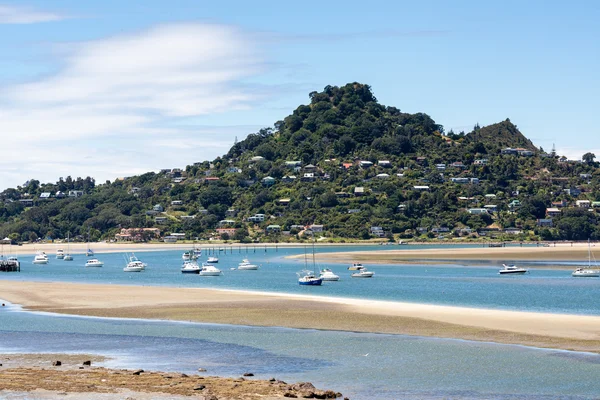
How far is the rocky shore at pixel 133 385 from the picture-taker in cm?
3011

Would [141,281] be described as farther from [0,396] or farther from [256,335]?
[0,396]

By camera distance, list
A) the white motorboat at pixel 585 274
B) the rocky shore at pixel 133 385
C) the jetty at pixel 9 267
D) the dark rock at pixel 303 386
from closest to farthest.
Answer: the rocky shore at pixel 133 385
the dark rock at pixel 303 386
the white motorboat at pixel 585 274
the jetty at pixel 9 267

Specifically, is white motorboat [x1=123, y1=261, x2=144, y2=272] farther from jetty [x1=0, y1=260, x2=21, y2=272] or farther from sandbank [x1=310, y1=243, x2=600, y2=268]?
sandbank [x1=310, y1=243, x2=600, y2=268]

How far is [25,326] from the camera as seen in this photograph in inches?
2008

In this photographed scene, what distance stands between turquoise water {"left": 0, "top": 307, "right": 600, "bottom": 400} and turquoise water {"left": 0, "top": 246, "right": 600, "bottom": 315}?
19421 mm

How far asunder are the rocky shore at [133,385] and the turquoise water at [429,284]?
102ft

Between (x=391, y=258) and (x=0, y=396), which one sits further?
(x=391, y=258)

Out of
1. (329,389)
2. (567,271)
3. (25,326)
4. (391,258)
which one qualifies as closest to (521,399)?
(329,389)

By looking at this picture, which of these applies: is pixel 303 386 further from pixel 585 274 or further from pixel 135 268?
pixel 135 268

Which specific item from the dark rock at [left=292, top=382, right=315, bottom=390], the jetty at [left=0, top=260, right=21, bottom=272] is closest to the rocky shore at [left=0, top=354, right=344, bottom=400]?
the dark rock at [left=292, top=382, right=315, bottom=390]

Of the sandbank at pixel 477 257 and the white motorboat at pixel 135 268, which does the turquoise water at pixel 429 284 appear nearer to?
the white motorboat at pixel 135 268

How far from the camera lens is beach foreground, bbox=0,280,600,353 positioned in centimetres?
4553

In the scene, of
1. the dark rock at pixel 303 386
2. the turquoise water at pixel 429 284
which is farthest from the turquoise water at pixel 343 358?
the turquoise water at pixel 429 284

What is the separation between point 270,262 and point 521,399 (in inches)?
4445
